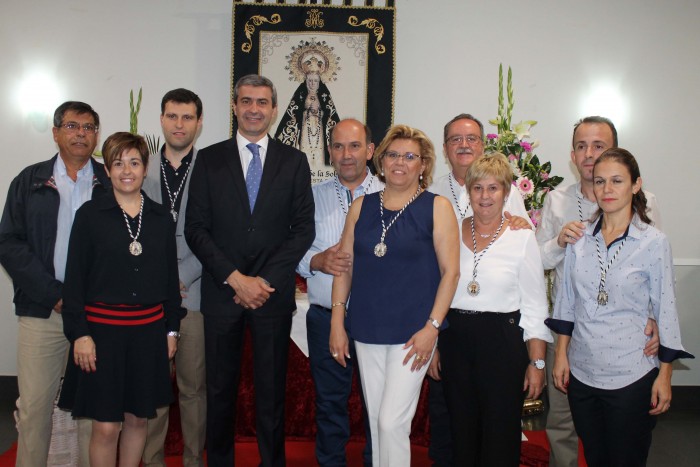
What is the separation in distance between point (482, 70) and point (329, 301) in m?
2.85

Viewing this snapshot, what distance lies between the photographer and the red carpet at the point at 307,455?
340 cm

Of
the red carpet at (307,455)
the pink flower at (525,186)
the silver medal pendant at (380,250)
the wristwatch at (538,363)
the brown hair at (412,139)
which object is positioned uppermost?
the brown hair at (412,139)

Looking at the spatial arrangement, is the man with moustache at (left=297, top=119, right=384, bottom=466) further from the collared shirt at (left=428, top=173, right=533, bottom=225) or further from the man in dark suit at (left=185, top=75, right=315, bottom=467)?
the collared shirt at (left=428, top=173, right=533, bottom=225)

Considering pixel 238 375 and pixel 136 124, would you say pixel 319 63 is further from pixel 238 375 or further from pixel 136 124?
pixel 238 375

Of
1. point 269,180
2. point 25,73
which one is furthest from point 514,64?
point 25,73

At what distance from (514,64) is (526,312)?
121 inches

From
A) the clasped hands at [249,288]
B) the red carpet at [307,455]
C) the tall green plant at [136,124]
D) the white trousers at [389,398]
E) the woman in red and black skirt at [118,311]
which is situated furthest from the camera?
the tall green plant at [136,124]

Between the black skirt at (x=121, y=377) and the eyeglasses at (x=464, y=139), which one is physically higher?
the eyeglasses at (x=464, y=139)

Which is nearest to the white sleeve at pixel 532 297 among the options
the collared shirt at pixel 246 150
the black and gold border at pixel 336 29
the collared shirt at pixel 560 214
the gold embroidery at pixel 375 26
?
the collared shirt at pixel 560 214

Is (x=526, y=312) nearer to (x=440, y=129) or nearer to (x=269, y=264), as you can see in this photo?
(x=269, y=264)

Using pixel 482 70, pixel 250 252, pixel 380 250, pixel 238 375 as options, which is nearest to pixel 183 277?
pixel 250 252

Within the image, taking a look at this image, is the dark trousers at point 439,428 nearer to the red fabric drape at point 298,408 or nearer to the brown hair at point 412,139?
the red fabric drape at point 298,408

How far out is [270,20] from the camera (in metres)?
4.81

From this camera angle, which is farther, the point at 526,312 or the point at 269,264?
the point at 269,264
